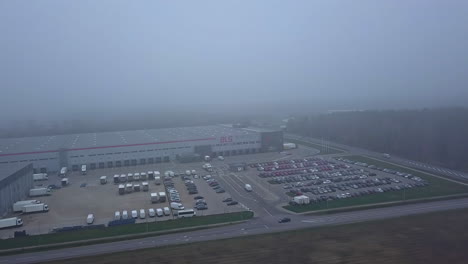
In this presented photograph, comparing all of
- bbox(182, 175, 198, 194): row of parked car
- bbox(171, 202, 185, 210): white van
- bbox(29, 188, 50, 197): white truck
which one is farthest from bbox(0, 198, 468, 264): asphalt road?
bbox(29, 188, 50, 197): white truck

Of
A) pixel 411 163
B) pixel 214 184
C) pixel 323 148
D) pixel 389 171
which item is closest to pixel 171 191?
pixel 214 184

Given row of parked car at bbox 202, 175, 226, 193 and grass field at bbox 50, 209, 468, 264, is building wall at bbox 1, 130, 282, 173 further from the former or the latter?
grass field at bbox 50, 209, 468, 264

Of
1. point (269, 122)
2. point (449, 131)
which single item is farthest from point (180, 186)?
point (269, 122)

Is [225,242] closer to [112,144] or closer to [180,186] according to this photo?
[180,186]

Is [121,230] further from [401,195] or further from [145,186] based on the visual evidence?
[401,195]

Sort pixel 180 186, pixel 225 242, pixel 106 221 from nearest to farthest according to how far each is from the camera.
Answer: pixel 225 242 → pixel 106 221 → pixel 180 186

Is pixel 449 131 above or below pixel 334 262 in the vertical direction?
above

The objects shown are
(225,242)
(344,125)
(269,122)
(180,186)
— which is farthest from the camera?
(269,122)
